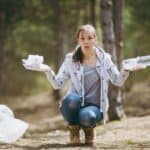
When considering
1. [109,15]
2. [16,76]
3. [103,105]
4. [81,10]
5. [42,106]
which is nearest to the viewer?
[103,105]

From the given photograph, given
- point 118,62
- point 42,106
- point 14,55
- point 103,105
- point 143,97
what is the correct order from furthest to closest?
point 14,55 < point 42,106 < point 143,97 < point 118,62 < point 103,105

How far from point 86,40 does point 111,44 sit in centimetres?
597

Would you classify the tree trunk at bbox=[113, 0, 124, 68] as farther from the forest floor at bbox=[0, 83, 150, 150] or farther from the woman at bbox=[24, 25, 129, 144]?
the woman at bbox=[24, 25, 129, 144]

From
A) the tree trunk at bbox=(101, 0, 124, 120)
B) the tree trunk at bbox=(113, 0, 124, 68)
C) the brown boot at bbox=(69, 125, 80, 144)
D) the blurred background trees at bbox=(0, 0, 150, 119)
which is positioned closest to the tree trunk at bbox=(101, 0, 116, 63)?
the tree trunk at bbox=(101, 0, 124, 120)

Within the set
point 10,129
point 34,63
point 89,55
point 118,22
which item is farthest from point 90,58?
point 118,22

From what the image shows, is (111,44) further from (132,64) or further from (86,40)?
(132,64)

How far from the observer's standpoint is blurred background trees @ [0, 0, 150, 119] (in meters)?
26.2

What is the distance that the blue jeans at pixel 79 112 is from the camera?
8.29 meters

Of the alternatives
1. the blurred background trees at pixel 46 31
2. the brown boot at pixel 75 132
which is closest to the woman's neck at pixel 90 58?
the brown boot at pixel 75 132

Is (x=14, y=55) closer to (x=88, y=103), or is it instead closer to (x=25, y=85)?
(x=25, y=85)

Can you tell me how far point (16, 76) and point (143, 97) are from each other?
34.3ft

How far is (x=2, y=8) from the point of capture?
25.6 metres

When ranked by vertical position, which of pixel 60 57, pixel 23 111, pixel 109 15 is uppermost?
pixel 109 15

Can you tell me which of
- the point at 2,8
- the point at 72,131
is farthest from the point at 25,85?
the point at 72,131
